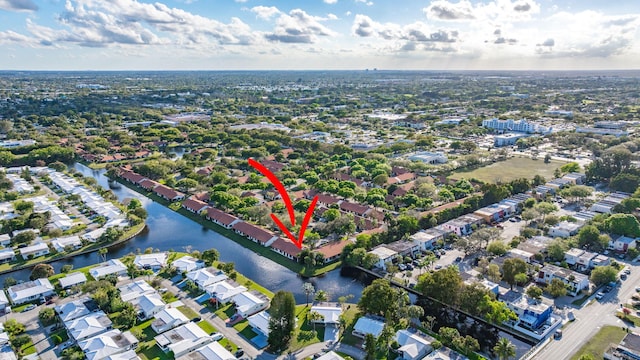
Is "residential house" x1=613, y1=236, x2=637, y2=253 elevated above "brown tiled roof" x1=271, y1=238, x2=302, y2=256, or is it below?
above

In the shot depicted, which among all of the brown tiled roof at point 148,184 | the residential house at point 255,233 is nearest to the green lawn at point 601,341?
the residential house at point 255,233

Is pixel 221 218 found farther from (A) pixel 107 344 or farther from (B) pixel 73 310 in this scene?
(A) pixel 107 344

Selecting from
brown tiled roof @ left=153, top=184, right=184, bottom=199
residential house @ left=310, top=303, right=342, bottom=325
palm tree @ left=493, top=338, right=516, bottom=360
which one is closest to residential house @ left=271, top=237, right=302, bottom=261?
residential house @ left=310, top=303, right=342, bottom=325

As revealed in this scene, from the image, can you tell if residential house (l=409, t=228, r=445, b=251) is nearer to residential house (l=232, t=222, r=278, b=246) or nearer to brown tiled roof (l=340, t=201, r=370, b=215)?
brown tiled roof (l=340, t=201, r=370, b=215)

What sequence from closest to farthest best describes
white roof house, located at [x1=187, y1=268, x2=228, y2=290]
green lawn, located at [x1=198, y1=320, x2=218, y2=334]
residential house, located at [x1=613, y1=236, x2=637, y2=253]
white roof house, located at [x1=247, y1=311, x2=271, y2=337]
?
white roof house, located at [x1=247, y1=311, x2=271, y2=337] → green lawn, located at [x1=198, y1=320, x2=218, y2=334] → white roof house, located at [x1=187, y1=268, x2=228, y2=290] → residential house, located at [x1=613, y1=236, x2=637, y2=253]

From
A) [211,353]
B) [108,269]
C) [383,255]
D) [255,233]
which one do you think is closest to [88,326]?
[211,353]

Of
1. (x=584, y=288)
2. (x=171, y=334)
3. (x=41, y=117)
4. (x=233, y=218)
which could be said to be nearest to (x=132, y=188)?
(x=233, y=218)

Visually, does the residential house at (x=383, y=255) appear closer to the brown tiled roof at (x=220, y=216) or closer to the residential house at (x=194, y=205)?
the brown tiled roof at (x=220, y=216)

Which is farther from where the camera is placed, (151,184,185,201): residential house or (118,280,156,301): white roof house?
(151,184,185,201): residential house
